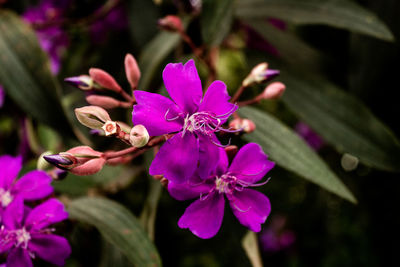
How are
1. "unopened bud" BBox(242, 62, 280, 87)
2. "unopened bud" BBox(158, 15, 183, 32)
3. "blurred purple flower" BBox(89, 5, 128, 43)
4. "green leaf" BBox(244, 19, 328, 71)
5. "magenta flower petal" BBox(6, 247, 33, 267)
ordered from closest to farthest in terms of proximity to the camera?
"magenta flower petal" BBox(6, 247, 33, 267) → "unopened bud" BBox(242, 62, 280, 87) → "unopened bud" BBox(158, 15, 183, 32) → "green leaf" BBox(244, 19, 328, 71) → "blurred purple flower" BBox(89, 5, 128, 43)

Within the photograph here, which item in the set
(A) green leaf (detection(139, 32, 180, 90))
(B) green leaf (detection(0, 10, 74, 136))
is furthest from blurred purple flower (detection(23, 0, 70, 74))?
(A) green leaf (detection(139, 32, 180, 90))

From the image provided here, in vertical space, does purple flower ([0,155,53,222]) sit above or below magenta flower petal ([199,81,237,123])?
below

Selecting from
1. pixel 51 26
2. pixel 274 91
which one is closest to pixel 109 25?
pixel 51 26

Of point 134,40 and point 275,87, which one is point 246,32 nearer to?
point 134,40

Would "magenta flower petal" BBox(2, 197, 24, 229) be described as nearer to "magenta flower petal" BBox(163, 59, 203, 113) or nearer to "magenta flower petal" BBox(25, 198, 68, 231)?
"magenta flower petal" BBox(25, 198, 68, 231)

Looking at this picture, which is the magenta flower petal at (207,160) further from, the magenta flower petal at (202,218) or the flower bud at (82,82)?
the flower bud at (82,82)

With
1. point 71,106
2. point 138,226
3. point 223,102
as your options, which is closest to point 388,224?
point 138,226
